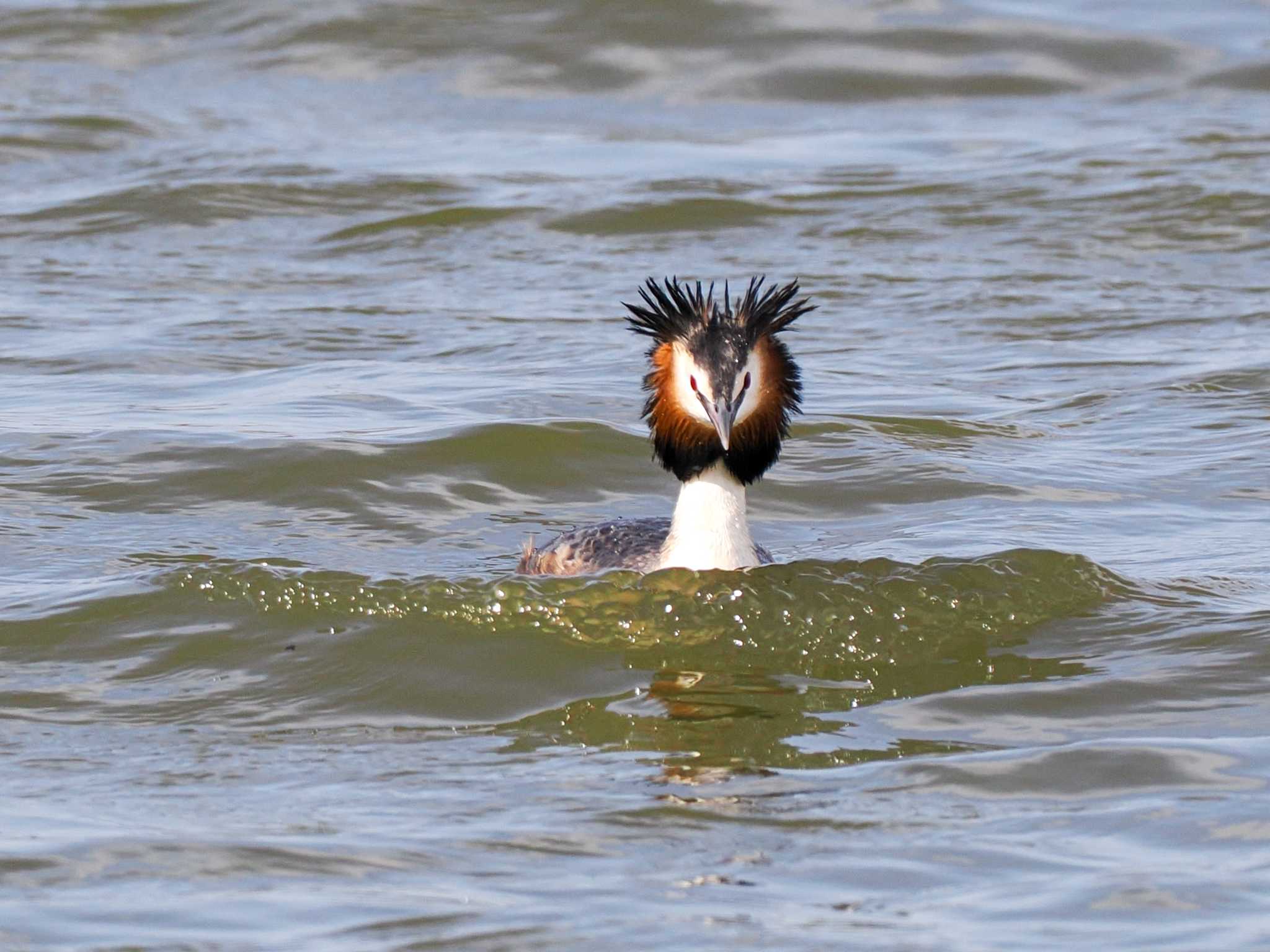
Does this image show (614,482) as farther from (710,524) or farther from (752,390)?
(752,390)

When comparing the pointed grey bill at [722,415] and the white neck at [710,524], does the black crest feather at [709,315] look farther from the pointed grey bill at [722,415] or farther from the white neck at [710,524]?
the white neck at [710,524]

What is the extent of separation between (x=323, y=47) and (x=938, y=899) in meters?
17.9

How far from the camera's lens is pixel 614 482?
11.3m

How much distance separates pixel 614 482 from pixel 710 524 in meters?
2.85

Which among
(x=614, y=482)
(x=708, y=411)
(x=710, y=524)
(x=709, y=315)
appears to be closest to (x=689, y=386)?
(x=708, y=411)

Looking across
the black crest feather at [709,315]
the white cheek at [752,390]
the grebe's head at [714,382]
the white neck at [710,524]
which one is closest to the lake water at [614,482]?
the white neck at [710,524]

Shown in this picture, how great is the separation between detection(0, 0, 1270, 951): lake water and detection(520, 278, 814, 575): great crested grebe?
200 millimetres

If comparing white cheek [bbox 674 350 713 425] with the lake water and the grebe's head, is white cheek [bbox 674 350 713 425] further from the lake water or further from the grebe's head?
the lake water

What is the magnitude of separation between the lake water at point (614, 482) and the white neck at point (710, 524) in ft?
0.35

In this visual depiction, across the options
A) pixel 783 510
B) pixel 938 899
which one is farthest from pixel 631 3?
pixel 938 899

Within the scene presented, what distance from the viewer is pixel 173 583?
29.5 feet

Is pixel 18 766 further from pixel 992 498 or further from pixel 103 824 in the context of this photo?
pixel 992 498

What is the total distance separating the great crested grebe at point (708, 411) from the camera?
327 inches

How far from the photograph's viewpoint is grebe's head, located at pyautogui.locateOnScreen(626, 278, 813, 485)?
823 centimetres
